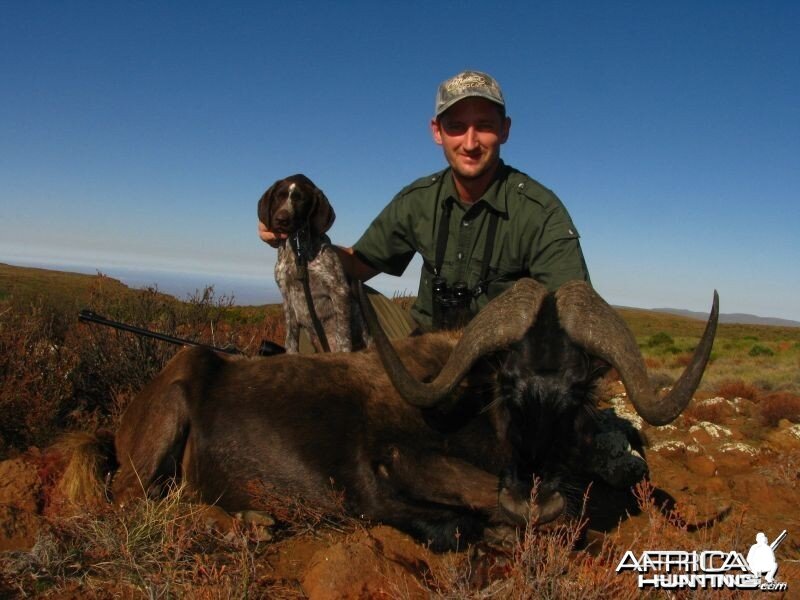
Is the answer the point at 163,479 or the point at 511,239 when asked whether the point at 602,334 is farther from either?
the point at 163,479

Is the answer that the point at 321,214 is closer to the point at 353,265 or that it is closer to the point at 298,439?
the point at 353,265

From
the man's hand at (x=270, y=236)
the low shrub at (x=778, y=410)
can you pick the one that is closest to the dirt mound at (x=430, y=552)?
the low shrub at (x=778, y=410)

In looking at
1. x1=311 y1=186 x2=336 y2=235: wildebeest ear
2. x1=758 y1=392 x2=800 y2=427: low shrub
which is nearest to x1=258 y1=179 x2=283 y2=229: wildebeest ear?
x1=311 y1=186 x2=336 y2=235: wildebeest ear

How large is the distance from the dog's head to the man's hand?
4.7 inches

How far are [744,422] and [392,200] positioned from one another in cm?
495

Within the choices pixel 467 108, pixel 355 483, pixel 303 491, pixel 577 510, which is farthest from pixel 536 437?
pixel 467 108

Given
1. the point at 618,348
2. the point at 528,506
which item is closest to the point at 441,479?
the point at 528,506

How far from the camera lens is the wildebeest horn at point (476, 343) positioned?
3266mm

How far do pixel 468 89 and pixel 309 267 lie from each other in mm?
2126

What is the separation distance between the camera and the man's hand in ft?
18.7

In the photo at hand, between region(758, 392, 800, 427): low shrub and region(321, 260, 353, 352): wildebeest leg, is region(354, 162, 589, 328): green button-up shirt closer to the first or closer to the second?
region(321, 260, 353, 352): wildebeest leg

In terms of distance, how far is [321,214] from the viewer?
5.65m

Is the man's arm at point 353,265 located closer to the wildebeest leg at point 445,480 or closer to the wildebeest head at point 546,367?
the wildebeest leg at point 445,480

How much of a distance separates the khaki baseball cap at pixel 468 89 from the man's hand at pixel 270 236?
1.82 meters
